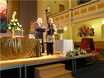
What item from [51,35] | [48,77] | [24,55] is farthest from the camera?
[51,35]

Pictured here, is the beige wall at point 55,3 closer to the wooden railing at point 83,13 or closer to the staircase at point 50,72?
the wooden railing at point 83,13

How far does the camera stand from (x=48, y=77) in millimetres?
2467

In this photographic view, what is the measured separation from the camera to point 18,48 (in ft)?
9.80

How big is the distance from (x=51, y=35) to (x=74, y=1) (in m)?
7.55

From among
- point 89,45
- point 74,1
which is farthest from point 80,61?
point 74,1

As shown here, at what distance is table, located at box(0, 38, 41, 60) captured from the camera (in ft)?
9.07

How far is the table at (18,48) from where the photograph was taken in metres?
2.77

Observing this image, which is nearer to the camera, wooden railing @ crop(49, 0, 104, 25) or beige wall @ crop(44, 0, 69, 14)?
wooden railing @ crop(49, 0, 104, 25)

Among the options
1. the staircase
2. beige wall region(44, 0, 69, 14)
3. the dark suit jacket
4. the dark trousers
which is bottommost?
the staircase

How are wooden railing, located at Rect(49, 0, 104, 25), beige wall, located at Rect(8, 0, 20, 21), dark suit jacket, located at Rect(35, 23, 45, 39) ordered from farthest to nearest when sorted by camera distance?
beige wall, located at Rect(8, 0, 20, 21), wooden railing, located at Rect(49, 0, 104, 25), dark suit jacket, located at Rect(35, 23, 45, 39)

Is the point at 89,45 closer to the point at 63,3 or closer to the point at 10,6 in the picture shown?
the point at 10,6

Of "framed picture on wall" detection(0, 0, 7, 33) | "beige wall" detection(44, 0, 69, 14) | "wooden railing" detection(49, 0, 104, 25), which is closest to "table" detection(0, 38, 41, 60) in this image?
"framed picture on wall" detection(0, 0, 7, 33)

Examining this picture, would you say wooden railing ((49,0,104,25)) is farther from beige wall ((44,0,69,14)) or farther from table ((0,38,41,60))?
table ((0,38,41,60))

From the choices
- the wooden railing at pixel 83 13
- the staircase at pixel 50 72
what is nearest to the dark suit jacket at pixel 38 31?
the staircase at pixel 50 72
